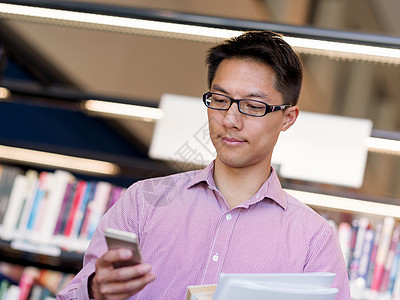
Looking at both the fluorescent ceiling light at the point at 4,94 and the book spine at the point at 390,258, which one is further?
the fluorescent ceiling light at the point at 4,94

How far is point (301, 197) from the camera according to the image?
95.7 inches

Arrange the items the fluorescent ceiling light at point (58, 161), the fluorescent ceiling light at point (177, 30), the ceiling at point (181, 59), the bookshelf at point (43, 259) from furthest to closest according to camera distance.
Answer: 1. the ceiling at point (181, 59)
2. the fluorescent ceiling light at point (58, 161)
3. the bookshelf at point (43, 259)
4. the fluorescent ceiling light at point (177, 30)

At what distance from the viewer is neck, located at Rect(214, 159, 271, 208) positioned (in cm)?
150

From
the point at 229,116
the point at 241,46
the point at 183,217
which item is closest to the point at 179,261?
the point at 183,217

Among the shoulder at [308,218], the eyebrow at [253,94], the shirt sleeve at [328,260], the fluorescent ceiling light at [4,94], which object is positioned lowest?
the shirt sleeve at [328,260]

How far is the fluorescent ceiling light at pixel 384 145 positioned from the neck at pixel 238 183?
87 centimetres

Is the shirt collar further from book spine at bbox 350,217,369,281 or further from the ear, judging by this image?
book spine at bbox 350,217,369,281

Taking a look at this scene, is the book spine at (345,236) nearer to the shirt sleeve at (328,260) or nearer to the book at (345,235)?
the book at (345,235)

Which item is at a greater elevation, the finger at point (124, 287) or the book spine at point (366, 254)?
the book spine at point (366, 254)

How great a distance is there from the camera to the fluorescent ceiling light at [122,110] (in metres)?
2.58

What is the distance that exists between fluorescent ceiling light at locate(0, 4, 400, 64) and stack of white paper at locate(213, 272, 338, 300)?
97 centimetres

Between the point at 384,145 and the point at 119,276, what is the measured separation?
4.59ft

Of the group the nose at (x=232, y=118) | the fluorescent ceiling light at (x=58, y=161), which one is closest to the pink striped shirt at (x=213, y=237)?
the nose at (x=232, y=118)

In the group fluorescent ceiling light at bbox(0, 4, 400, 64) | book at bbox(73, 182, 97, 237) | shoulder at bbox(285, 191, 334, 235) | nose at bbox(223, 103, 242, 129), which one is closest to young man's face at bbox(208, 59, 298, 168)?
nose at bbox(223, 103, 242, 129)
